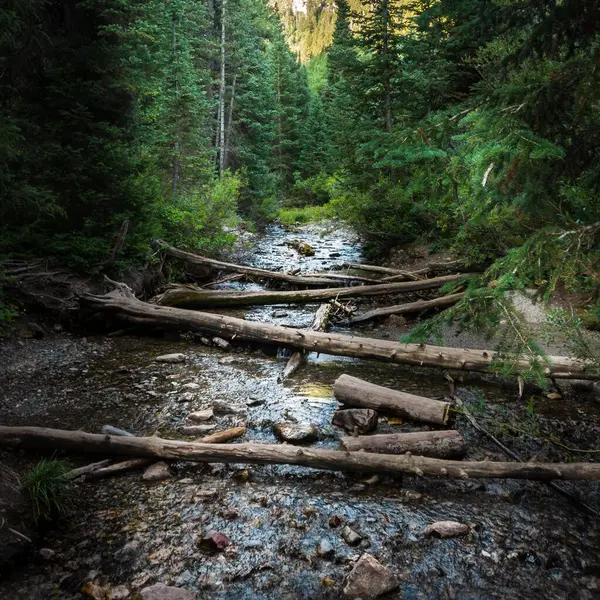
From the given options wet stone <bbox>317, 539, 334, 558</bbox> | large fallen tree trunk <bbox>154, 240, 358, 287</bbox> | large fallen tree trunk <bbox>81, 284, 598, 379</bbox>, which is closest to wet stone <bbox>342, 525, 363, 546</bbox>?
wet stone <bbox>317, 539, 334, 558</bbox>

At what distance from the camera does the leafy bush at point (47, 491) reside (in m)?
3.70

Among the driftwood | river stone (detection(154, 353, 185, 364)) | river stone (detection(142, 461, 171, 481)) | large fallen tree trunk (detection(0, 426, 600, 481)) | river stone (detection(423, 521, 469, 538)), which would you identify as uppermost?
large fallen tree trunk (detection(0, 426, 600, 481))

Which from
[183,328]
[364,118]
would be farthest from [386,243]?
[183,328]

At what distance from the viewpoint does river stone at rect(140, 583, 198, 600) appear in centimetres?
302

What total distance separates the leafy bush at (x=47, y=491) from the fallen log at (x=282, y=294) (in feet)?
23.8

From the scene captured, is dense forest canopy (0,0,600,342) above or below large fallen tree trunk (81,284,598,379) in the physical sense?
above

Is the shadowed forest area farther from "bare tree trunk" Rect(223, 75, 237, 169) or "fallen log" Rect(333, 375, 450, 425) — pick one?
"bare tree trunk" Rect(223, 75, 237, 169)

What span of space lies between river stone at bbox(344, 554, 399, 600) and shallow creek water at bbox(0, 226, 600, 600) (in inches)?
3.1

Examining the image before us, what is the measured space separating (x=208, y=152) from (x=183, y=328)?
11.4 m

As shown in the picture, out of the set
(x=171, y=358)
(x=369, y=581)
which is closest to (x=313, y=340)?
(x=171, y=358)

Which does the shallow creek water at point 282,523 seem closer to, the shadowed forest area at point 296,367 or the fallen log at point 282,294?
the shadowed forest area at point 296,367

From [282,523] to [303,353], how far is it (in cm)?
461

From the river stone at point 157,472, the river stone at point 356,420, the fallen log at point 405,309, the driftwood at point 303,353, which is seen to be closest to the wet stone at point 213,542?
the river stone at point 157,472

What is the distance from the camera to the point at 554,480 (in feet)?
14.3
